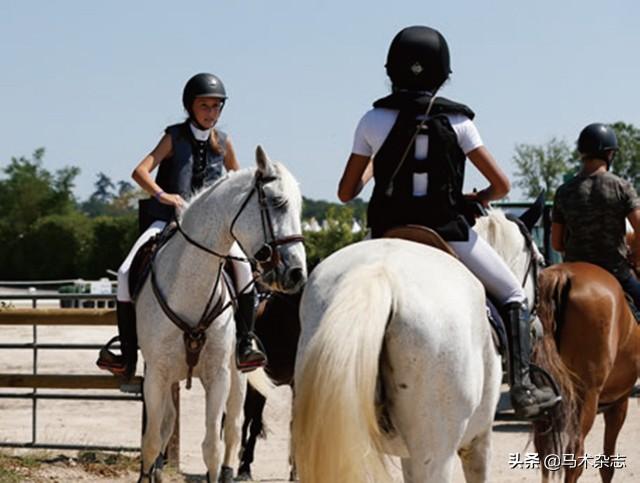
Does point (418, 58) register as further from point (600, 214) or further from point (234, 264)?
point (600, 214)

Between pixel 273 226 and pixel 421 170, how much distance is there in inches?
92.2

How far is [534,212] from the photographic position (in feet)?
25.3

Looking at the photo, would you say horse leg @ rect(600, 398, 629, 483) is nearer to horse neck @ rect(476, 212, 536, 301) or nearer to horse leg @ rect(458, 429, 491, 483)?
horse neck @ rect(476, 212, 536, 301)

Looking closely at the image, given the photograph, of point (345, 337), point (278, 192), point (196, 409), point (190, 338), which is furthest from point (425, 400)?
point (196, 409)

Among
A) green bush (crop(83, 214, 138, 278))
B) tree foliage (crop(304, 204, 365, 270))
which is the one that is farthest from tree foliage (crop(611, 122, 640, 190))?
green bush (crop(83, 214, 138, 278))

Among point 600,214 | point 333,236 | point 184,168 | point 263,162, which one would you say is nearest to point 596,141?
point 600,214

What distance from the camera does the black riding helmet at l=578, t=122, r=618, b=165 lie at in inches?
386

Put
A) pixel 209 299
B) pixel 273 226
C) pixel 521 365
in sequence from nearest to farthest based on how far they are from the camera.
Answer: pixel 521 365 → pixel 273 226 → pixel 209 299

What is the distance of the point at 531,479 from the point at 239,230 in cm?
403

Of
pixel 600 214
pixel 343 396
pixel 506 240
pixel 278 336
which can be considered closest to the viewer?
pixel 343 396

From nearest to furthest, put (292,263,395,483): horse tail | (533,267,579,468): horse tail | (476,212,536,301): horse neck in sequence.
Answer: (292,263,395,483): horse tail → (476,212,536,301): horse neck → (533,267,579,468): horse tail

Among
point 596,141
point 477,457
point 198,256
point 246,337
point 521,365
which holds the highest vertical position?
point 596,141

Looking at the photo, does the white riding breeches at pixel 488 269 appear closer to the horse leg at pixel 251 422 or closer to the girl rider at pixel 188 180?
the girl rider at pixel 188 180

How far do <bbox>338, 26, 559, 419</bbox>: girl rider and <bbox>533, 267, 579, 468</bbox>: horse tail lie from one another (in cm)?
224
